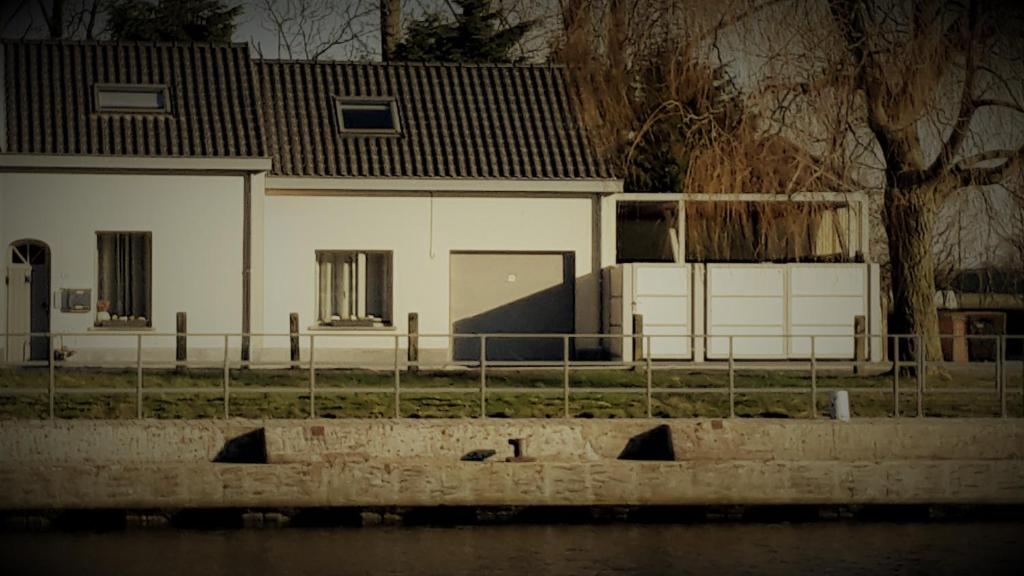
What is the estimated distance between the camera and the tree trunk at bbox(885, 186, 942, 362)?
2530cm

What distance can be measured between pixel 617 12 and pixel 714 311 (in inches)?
280

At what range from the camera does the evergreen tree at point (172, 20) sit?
44.3m

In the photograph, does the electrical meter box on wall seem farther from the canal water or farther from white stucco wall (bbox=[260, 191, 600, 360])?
the canal water

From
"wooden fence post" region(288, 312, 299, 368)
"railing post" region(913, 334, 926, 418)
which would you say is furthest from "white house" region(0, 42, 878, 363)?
"railing post" region(913, 334, 926, 418)

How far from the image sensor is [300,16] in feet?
150

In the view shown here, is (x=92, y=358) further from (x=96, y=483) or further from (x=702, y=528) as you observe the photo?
(x=702, y=528)

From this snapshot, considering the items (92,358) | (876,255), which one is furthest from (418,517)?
(876,255)

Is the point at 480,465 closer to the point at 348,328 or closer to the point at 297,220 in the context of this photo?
the point at 348,328

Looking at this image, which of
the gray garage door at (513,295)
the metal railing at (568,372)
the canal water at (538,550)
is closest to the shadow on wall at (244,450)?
the metal railing at (568,372)

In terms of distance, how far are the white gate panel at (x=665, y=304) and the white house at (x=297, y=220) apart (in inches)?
1.5

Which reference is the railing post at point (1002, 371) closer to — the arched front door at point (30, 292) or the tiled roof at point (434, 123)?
the tiled roof at point (434, 123)

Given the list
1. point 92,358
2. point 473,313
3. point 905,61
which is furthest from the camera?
point 473,313

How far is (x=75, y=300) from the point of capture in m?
29.8

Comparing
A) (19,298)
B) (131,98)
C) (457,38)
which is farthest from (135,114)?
(457,38)
